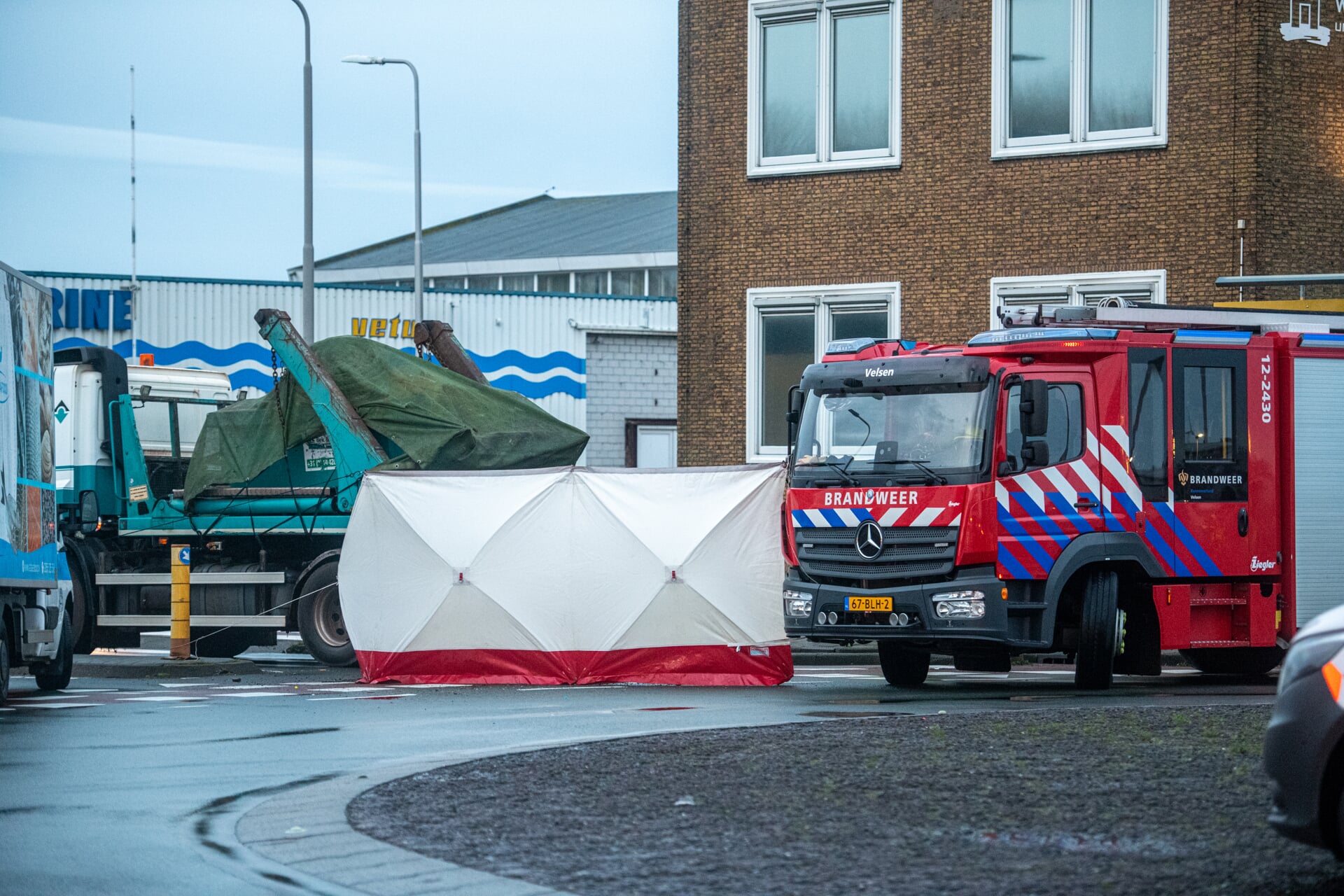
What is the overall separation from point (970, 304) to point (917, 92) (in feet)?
9.15

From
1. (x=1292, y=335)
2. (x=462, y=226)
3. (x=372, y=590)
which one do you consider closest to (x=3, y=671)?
(x=372, y=590)

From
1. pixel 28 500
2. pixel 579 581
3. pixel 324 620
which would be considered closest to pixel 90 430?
pixel 324 620

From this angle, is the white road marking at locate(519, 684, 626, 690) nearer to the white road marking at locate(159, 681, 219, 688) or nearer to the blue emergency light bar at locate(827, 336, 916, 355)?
the white road marking at locate(159, 681, 219, 688)

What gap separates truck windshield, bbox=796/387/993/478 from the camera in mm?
14742

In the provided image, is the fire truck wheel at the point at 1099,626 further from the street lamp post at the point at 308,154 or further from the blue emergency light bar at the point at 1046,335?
the street lamp post at the point at 308,154

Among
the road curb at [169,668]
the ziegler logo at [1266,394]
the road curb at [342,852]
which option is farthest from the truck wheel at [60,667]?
the ziegler logo at [1266,394]

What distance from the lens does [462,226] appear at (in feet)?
249

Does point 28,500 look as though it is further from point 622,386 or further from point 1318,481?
point 622,386

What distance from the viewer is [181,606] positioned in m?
19.5

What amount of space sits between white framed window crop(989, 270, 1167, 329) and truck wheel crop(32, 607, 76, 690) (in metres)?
11.4

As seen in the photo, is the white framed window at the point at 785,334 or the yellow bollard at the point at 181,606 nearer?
the yellow bollard at the point at 181,606

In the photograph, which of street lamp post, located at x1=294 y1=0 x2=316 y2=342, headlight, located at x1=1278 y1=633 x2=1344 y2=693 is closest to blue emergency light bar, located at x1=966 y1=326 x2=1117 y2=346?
headlight, located at x1=1278 y1=633 x2=1344 y2=693

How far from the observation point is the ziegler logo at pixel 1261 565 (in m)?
15.5

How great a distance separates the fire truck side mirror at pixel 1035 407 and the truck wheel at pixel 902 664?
2.39 metres
